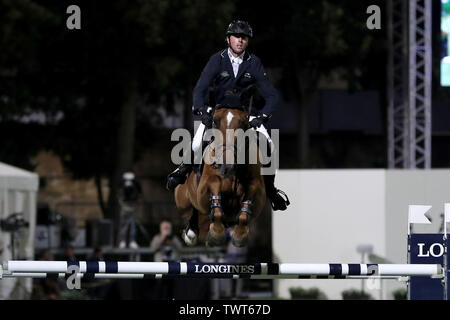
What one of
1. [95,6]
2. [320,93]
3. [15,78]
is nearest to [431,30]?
[95,6]

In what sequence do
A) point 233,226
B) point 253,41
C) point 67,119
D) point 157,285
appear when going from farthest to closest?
point 67,119, point 253,41, point 157,285, point 233,226

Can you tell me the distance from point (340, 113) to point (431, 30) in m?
13.8

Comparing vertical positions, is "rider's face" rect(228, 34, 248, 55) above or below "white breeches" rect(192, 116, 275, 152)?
above

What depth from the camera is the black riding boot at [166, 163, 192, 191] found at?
31.1ft

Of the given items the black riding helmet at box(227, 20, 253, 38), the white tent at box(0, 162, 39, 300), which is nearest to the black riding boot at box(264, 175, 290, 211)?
the black riding helmet at box(227, 20, 253, 38)

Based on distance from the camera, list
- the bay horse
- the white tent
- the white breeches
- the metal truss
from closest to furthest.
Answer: the bay horse < the white breeches < the white tent < the metal truss

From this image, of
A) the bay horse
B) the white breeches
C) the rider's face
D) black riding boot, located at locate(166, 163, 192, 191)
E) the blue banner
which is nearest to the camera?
the bay horse

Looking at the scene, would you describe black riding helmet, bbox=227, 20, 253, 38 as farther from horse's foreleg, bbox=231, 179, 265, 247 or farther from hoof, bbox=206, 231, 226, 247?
hoof, bbox=206, 231, 226, 247

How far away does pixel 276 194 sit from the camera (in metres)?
9.58

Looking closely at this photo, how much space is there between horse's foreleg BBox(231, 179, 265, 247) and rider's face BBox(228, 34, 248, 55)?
0.99m

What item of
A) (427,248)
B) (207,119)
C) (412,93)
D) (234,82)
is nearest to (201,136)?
(207,119)

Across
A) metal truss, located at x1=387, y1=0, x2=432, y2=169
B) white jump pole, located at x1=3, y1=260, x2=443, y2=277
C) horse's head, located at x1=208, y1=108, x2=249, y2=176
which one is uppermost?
metal truss, located at x1=387, y1=0, x2=432, y2=169

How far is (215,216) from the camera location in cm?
→ 877
